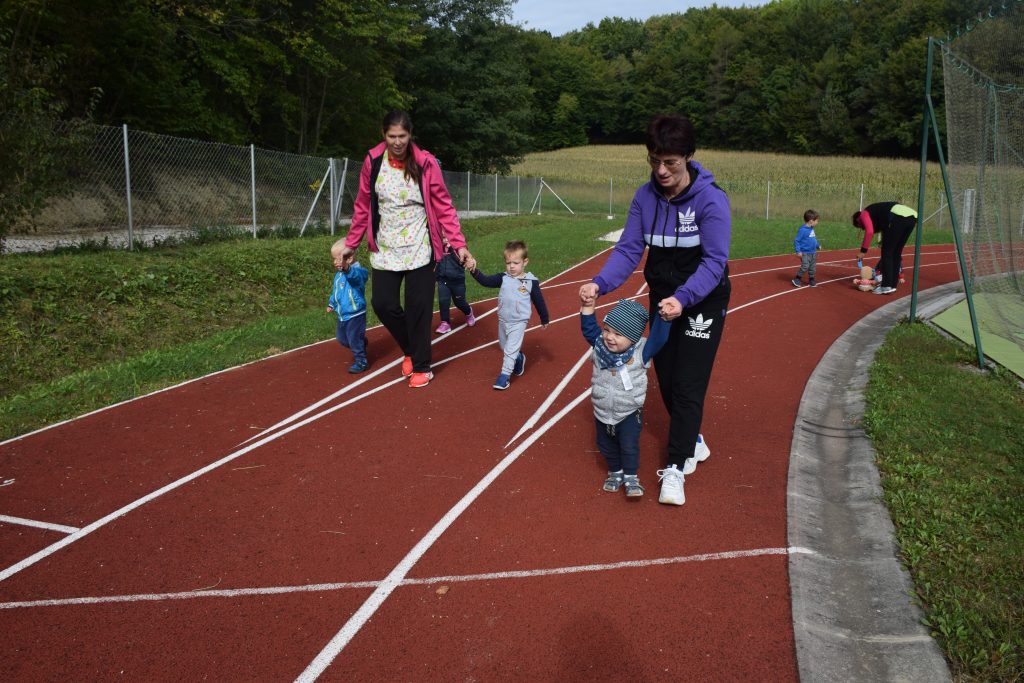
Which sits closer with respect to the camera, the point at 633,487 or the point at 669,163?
the point at 669,163

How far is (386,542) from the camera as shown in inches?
169

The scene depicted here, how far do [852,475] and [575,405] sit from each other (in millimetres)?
2451

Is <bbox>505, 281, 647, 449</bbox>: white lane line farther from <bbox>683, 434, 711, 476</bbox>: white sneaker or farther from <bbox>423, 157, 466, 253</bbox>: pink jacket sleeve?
<bbox>423, 157, 466, 253</bbox>: pink jacket sleeve

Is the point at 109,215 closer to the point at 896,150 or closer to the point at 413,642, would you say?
the point at 413,642

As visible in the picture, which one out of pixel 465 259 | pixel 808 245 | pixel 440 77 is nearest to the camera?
pixel 465 259

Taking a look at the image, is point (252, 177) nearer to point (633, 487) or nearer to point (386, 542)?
point (386, 542)

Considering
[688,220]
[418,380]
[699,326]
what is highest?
[688,220]

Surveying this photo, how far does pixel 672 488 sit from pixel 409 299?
10.8 ft

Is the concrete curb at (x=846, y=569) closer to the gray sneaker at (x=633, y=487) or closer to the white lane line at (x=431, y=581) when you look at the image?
the white lane line at (x=431, y=581)

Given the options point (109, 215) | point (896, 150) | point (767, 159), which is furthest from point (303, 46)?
point (896, 150)

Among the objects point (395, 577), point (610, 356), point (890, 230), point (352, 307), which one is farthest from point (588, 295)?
point (890, 230)

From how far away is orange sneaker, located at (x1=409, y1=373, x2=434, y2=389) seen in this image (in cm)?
729

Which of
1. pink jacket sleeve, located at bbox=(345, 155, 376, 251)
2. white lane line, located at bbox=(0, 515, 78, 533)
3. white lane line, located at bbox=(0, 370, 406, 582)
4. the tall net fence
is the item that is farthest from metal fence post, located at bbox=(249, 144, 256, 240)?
the tall net fence

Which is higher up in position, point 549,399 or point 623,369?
point 623,369
